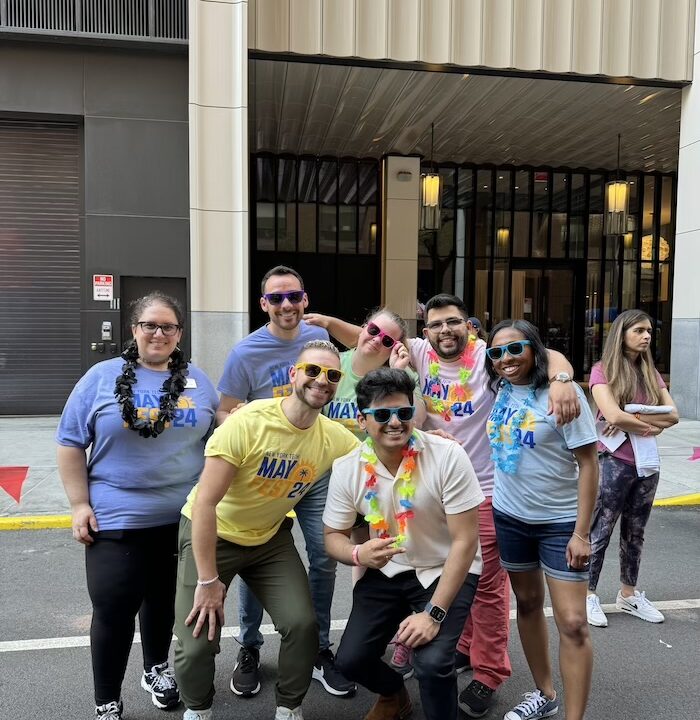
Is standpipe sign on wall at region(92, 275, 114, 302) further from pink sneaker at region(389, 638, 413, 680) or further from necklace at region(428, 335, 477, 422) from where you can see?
pink sneaker at region(389, 638, 413, 680)

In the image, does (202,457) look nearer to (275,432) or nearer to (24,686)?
(275,432)

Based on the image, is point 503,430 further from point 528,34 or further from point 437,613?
point 528,34

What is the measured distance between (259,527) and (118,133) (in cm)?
893

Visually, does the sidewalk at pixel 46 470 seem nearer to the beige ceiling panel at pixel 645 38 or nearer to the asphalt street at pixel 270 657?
the asphalt street at pixel 270 657

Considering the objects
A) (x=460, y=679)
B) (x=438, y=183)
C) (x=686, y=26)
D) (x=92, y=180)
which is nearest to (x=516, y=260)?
(x=438, y=183)

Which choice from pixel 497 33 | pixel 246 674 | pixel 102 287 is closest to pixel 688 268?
pixel 497 33

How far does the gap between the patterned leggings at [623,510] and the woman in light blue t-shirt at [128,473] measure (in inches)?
101

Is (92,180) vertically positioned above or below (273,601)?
above

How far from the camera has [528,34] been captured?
10.4 metres

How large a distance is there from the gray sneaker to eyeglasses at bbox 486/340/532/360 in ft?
5.24

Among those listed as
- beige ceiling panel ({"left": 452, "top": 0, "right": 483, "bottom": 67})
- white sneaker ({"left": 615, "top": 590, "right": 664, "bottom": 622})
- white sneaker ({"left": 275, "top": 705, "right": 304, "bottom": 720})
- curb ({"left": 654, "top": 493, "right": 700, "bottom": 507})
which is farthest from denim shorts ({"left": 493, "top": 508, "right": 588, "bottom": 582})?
beige ceiling panel ({"left": 452, "top": 0, "right": 483, "bottom": 67})

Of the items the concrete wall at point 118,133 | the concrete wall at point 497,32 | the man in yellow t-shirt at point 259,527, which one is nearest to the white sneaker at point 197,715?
the man in yellow t-shirt at point 259,527

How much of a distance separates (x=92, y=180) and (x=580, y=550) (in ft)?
31.5

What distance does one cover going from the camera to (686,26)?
10.7 metres
